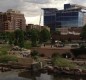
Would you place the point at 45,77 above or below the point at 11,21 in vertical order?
below

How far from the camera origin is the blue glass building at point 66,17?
130 metres

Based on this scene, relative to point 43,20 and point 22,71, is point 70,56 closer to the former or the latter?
point 22,71

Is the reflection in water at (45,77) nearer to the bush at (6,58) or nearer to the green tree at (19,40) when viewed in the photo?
the bush at (6,58)

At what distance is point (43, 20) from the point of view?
142375 millimetres

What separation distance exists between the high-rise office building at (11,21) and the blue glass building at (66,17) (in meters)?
14.4

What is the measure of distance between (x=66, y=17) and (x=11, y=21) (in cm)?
2564

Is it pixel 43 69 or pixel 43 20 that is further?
pixel 43 20

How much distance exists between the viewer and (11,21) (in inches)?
4560

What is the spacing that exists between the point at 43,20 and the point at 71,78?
358ft

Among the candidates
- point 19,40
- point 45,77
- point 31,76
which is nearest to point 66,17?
point 19,40

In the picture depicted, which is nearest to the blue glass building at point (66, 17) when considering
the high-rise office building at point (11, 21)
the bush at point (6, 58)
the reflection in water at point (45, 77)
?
the high-rise office building at point (11, 21)

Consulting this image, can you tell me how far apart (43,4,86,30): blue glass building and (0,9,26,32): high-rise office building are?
47.3 feet

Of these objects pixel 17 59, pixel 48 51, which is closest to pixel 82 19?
pixel 48 51

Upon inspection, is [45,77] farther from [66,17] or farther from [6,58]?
[66,17]
